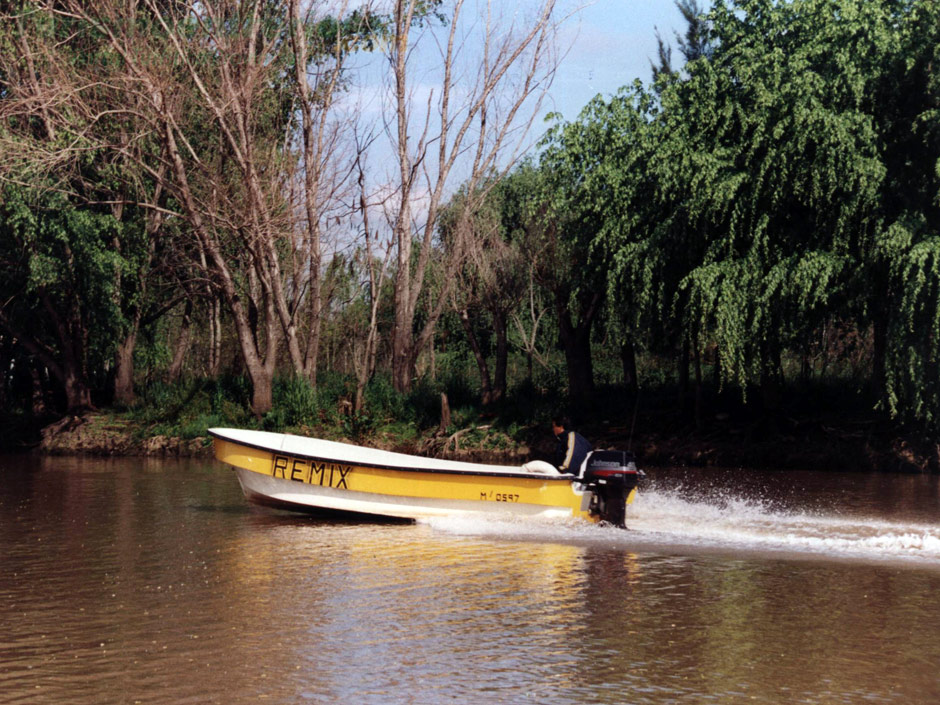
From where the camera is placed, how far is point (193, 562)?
12.6m

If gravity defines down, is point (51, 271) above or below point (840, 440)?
above

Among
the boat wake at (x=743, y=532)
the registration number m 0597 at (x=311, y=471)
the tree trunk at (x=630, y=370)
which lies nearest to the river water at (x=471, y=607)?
the boat wake at (x=743, y=532)

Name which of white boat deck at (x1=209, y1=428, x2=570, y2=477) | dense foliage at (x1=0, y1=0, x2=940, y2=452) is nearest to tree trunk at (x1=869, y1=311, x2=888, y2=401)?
dense foliage at (x1=0, y1=0, x2=940, y2=452)

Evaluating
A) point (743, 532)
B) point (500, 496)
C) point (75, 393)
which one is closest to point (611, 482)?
point (500, 496)

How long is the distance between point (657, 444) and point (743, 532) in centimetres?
1419

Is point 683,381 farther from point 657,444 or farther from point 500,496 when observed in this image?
point 500,496

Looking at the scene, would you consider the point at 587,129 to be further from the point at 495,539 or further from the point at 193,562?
the point at 193,562

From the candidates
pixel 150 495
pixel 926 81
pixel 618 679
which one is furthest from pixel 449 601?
pixel 926 81

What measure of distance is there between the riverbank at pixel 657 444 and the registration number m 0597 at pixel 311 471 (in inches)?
507

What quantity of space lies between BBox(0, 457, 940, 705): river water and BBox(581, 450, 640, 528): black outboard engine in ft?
1.22

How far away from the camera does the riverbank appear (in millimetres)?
26000

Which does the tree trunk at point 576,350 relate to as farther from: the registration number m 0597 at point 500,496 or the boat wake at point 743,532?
the registration number m 0597 at point 500,496

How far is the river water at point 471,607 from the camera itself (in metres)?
7.66

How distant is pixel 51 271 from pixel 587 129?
585 inches
